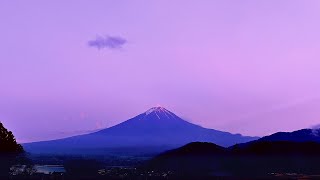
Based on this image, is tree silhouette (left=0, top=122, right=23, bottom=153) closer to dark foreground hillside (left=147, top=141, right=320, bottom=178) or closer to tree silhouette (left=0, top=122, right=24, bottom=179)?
tree silhouette (left=0, top=122, right=24, bottom=179)

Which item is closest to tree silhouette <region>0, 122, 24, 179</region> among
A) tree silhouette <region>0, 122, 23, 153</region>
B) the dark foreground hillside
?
tree silhouette <region>0, 122, 23, 153</region>

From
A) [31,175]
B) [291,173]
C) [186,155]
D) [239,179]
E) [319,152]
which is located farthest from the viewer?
[186,155]

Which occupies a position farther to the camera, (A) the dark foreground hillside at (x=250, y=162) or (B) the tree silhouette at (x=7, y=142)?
(A) the dark foreground hillside at (x=250, y=162)

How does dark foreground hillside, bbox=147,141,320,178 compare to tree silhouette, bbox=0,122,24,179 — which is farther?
dark foreground hillside, bbox=147,141,320,178

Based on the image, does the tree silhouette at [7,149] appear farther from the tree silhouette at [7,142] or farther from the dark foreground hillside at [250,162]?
the dark foreground hillside at [250,162]

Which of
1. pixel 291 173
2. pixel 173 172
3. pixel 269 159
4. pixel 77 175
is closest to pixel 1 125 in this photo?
pixel 77 175

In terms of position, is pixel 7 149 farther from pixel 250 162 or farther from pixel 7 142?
pixel 250 162

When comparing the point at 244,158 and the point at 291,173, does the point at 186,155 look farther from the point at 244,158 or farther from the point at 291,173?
the point at 291,173

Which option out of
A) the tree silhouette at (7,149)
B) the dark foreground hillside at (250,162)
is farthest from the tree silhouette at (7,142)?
the dark foreground hillside at (250,162)

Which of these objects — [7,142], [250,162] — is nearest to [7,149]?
[7,142]

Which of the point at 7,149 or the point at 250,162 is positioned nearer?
the point at 7,149

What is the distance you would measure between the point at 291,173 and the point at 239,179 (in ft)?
84.3

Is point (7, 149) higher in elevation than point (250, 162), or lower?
lower

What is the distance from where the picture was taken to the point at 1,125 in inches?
3019
